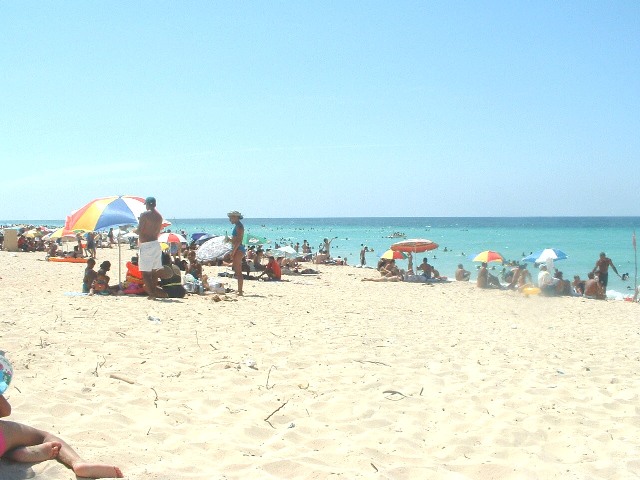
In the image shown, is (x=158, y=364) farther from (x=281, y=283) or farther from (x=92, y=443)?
(x=281, y=283)

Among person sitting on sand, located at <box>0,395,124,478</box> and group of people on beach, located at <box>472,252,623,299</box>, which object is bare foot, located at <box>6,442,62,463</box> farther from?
group of people on beach, located at <box>472,252,623,299</box>

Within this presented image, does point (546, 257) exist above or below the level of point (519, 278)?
above

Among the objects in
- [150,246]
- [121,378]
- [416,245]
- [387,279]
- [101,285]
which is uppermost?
[150,246]

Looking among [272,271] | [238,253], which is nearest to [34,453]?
[238,253]

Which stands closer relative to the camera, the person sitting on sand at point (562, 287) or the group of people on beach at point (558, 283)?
the group of people on beach at point (558, 283)

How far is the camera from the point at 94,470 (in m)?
2.66

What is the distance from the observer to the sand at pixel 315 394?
10.1 ft

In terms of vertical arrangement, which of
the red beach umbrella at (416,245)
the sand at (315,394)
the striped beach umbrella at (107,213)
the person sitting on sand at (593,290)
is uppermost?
the striped beach umbrella at (107,213)

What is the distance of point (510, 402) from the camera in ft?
13.8

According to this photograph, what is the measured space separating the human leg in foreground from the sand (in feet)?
0.19

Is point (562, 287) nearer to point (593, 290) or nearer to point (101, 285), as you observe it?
point (593, 290)

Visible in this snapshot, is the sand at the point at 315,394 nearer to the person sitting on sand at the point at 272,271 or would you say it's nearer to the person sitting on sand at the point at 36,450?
the person sitting on sand at the point at 36,450

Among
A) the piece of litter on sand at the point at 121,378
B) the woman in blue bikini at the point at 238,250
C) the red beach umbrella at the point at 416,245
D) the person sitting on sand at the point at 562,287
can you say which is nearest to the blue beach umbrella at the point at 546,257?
the person sitting on sand at the point at 562,287

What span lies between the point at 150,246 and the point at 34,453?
20.3 ft
